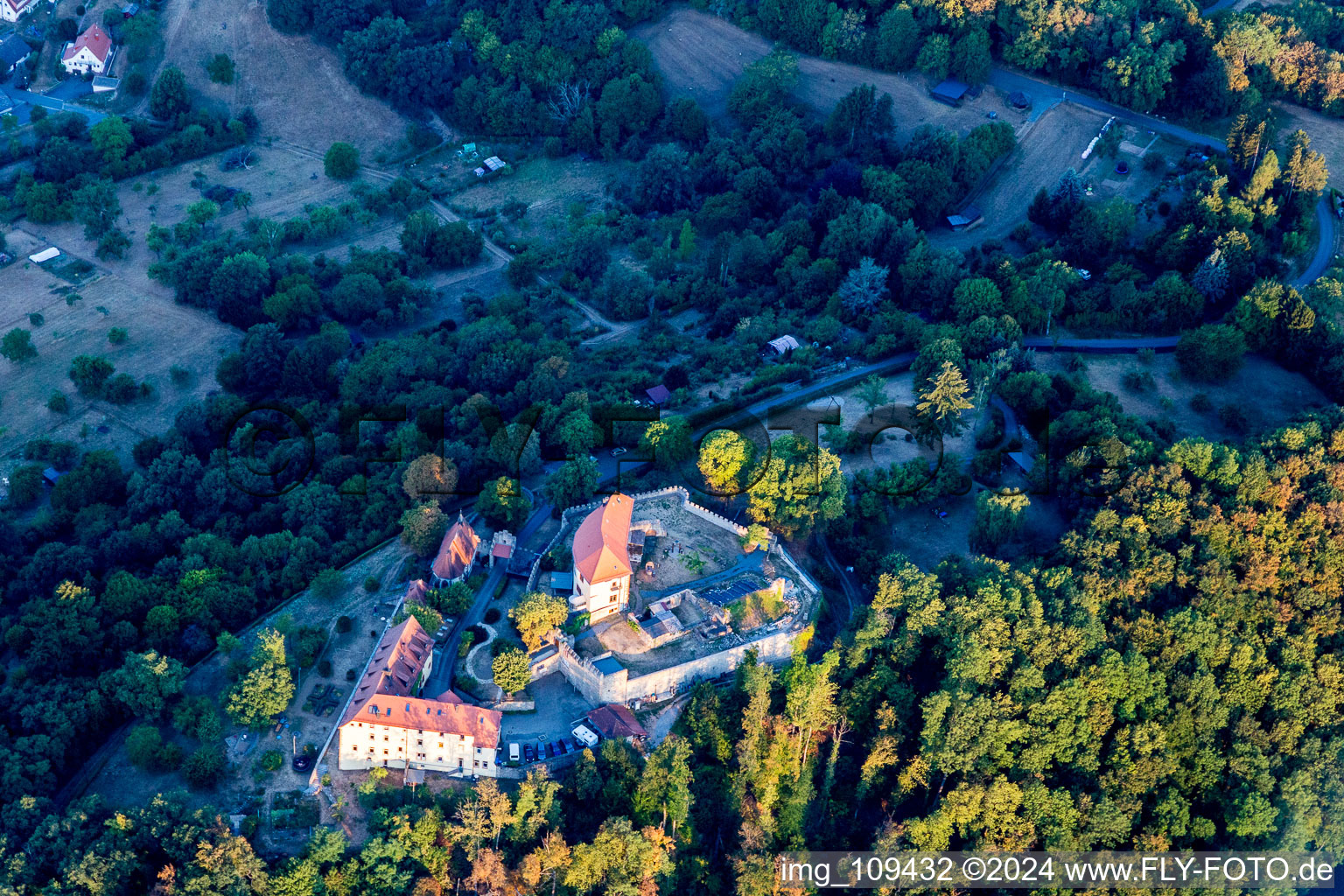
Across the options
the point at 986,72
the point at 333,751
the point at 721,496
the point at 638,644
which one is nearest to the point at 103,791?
the point at 333,751

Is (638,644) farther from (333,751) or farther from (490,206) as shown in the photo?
(490,206)

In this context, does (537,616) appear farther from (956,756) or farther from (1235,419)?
(1235,419)

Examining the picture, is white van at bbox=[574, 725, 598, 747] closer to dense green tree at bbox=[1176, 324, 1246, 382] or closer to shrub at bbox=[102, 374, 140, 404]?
dense green tree at bbox=[1176, 324, 1246, 382]

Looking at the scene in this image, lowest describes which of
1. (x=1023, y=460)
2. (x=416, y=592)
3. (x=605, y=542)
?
(x=416, y=592)

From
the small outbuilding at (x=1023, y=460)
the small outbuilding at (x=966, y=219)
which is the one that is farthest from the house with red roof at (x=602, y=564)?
the small outbuilding at (x=966, y=219)

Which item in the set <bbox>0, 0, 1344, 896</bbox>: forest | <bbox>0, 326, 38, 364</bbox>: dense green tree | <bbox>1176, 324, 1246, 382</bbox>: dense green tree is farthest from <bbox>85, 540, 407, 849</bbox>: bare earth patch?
<bbox>1176, 324, 1246, 382</bbox>: dense green tree

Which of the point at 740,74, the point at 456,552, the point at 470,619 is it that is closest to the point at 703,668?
the point at 470,619
